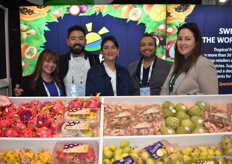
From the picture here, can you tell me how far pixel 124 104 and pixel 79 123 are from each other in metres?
0.58

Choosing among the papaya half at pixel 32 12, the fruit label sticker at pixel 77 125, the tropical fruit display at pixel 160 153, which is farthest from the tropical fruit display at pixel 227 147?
the papaya half at pixel 32 12

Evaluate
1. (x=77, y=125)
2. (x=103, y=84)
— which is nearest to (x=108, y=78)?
(x=103, y=84)

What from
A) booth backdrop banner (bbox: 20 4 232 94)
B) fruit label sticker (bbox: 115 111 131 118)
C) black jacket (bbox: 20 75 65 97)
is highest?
booth backdrop banner (bbox: 20 4 232 94)

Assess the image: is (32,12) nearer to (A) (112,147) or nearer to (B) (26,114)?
(B) (26,114)

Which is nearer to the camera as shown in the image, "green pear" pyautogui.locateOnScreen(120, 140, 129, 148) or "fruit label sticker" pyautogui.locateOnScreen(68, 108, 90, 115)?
"green pear" pyautogui.locateOnScreen(120, 140, 129, 148)

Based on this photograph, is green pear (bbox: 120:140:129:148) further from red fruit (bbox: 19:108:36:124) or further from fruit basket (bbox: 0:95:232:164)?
red fruit (bbox: 19:108:36:124)

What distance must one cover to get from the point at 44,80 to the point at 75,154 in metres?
2.01

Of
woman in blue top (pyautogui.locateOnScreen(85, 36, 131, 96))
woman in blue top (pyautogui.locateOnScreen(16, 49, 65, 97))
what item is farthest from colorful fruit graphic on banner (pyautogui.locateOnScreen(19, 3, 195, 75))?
woman in blue top (pyautogui.locateOnScreen(16, 49, 65, 97))

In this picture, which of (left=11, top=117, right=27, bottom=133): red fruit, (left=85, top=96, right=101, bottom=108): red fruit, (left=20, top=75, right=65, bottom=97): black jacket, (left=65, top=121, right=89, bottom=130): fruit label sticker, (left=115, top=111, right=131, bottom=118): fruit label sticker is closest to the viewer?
(left=65, top=121, right=89, bottom=130): fruit label sticker

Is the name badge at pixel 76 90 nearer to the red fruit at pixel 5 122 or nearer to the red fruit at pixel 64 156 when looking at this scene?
the red fruit at pixel 5 122

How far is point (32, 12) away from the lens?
402cm

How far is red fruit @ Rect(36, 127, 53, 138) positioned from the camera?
1.62 meters

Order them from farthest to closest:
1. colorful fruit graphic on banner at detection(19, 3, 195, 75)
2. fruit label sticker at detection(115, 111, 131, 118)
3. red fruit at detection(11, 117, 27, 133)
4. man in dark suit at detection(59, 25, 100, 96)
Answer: colorful fruit graphic on banner at detection(19, 3, 195, 75) < man in dark suit at detection(59, 25, 100, 96) < fruit label sticker at detection(115, 111, 131, 118) < red fruit at detection(11, 117, 27, 133)

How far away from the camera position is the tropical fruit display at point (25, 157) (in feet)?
4.82
